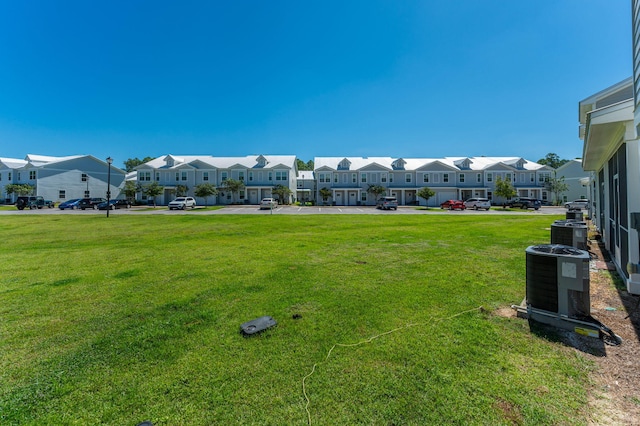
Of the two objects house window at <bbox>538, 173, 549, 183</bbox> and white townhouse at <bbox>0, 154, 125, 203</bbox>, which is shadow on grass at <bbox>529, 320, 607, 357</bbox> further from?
house window at <bbox>538, 173, 549, 183</bbox>

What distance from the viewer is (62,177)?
159 ft

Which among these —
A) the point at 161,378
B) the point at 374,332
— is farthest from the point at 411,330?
the point at 161,378

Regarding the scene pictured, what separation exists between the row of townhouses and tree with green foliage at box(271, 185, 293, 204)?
765mm

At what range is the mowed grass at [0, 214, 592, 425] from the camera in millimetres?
2502

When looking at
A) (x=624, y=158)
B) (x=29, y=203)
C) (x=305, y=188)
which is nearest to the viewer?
(x=624, y=158)

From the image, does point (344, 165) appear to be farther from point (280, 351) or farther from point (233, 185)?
point (280, 351)

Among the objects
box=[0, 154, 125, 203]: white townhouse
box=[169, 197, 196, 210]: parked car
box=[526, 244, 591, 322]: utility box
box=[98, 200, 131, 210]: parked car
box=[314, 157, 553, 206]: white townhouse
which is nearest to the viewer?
box=[526, 244, 591, 322]: utility box

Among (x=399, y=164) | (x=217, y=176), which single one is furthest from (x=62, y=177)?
(x=399, y=164)

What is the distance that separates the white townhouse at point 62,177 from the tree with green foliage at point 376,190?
148ft

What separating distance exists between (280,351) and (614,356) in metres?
3.95

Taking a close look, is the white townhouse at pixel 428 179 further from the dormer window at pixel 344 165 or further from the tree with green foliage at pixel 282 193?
the tree with green foliage at pixel 282 193

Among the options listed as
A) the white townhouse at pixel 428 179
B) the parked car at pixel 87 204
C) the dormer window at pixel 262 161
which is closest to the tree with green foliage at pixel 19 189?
the parked car at pixel 87 204

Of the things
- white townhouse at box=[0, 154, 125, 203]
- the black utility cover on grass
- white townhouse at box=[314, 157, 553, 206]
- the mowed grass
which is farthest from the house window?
white townhouse at box=[0, 154, 125, 203]

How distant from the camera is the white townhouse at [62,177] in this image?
4709 centimetres
